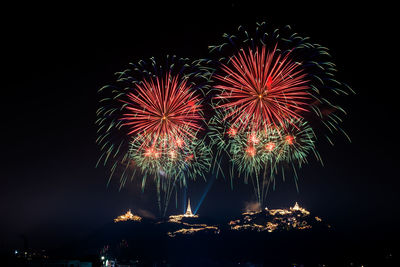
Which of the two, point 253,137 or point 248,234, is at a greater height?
point 253,137

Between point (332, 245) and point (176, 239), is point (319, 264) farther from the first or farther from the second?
point (176, 239)

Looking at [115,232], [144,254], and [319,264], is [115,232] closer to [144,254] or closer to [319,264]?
[144,254]

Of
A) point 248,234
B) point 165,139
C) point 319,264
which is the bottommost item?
point 319,264

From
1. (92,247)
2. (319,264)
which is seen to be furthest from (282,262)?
(92,247)

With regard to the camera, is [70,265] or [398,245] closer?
[70,265]

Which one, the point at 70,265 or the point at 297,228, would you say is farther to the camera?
the point at 297,228

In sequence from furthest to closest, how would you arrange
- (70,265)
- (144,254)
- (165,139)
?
(144,254)
(70,265)
(165,139)

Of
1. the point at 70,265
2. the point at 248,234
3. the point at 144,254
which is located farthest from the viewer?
the point at 248,234

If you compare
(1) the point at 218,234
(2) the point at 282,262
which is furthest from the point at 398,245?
(1) the point at 218,234

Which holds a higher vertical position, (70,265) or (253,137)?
(253,137)
